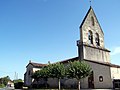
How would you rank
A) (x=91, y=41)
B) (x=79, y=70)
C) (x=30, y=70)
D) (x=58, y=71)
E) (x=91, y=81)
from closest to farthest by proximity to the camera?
1. (x=79, y=70)
2. (x=58, y=71)
3. (x=91, y=81)
4. (x=91, y=41)
5. (x=30, y=70)

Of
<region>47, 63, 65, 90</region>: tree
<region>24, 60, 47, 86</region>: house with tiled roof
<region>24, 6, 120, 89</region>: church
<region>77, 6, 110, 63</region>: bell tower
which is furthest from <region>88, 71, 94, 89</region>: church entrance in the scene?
<region>24, 60, 47, 86</region>: house with tiled roof

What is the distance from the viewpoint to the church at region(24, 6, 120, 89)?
105 ft

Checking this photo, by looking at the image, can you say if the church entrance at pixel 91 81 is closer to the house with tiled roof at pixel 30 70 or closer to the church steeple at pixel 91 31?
the church steeple at pixel 91 31

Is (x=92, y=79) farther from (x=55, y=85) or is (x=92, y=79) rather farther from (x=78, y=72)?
(x=55, y=85)

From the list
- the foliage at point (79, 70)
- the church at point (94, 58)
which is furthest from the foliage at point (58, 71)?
the church at point (94, 58)

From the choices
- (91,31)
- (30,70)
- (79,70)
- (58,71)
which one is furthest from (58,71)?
(30,70)

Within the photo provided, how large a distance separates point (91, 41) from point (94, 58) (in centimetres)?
363

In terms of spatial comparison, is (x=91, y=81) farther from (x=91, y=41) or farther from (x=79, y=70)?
(x=91, y=41)

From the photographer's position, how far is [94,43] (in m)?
38.3

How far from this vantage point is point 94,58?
122 ft

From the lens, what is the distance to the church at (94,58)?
31.9 metres

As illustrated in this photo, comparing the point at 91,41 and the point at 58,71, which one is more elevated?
the point at 91,41

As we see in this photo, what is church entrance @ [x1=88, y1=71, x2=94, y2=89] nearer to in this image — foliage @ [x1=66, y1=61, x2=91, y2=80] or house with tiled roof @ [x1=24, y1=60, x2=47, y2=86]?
foliage @ [x1=66, y1=61, x2=91, y2=80]

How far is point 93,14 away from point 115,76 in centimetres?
1429
